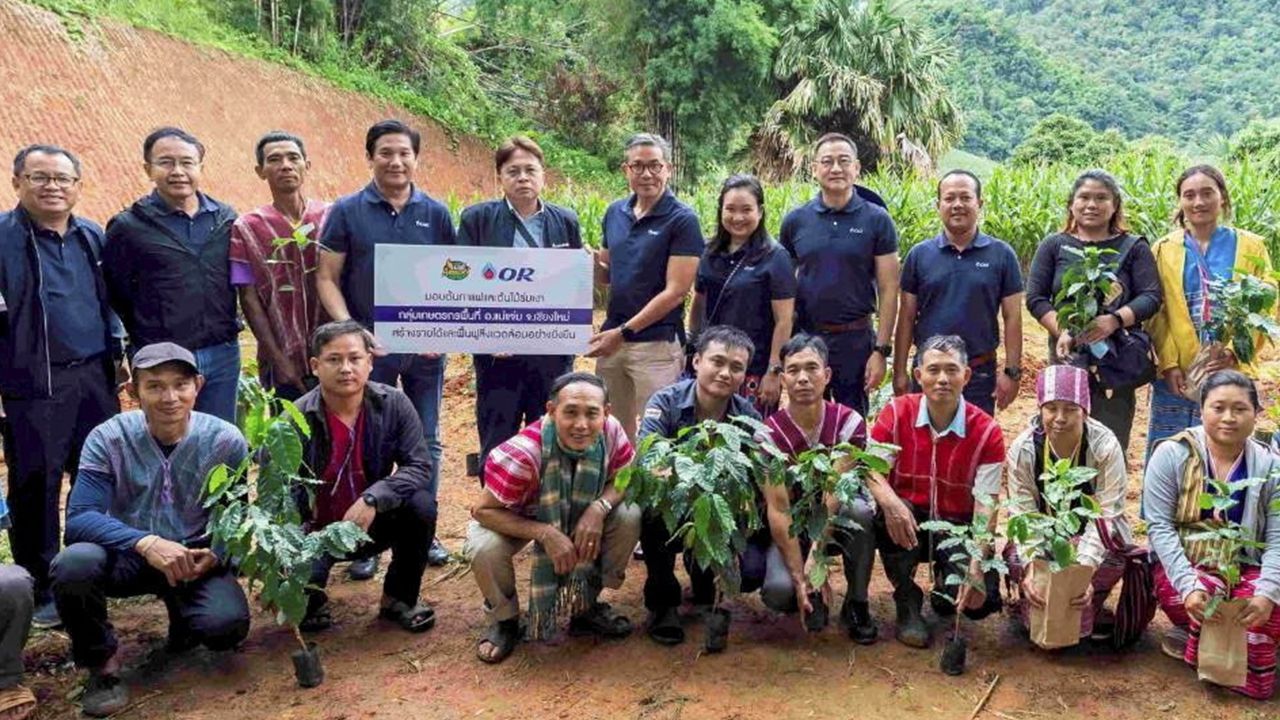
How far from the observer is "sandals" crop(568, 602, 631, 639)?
3.79 m

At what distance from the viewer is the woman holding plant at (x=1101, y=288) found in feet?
13.6

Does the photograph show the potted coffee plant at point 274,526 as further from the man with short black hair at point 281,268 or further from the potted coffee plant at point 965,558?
the potted coffee plant at point 965,558

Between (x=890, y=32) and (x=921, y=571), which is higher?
(x=890, y=32)

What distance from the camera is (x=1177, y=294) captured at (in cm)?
428

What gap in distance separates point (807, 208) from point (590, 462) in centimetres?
171

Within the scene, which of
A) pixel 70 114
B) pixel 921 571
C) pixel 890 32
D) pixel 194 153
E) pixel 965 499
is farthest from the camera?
pixel 890 32

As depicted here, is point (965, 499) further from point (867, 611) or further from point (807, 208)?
point (807, 208)

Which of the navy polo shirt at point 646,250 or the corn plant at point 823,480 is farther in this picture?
the navy polo shirt at point 646,250

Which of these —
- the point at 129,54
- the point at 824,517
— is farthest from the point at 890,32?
the point at 824,517

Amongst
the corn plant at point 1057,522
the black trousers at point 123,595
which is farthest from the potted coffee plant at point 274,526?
the corn plant at point 1057,522

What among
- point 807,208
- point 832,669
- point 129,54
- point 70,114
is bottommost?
point 832,669

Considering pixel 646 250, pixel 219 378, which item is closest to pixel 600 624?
pixel 646 250

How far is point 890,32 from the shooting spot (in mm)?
22750

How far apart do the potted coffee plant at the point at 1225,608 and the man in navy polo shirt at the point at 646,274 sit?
225cm
